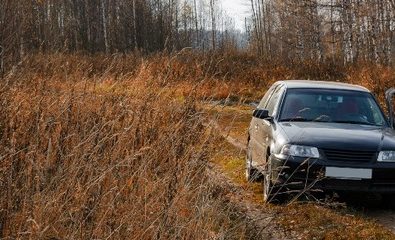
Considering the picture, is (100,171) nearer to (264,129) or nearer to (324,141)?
(324,141)

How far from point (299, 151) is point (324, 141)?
0.34 metres

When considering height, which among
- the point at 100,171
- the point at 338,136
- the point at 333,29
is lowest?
the point at 338,136

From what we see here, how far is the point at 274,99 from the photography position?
8328 millimetres

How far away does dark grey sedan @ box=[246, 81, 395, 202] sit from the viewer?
653cm

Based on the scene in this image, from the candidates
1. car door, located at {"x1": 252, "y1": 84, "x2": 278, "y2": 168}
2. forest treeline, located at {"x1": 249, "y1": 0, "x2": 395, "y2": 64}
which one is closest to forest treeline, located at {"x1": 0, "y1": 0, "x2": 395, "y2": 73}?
forest treeline, located at {"x1": 249, "y1": 0, "x2": 395, "y2": 64}

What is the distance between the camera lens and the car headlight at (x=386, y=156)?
6.60 m

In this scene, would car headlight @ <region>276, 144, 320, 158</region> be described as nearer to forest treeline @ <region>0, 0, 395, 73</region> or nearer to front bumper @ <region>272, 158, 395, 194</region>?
front bumper @ <region>272, 158, 395, 194</region>

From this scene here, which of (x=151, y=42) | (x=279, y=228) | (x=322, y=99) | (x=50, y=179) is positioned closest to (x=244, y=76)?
(x=322, y=99)

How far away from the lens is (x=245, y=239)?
4.82 meters

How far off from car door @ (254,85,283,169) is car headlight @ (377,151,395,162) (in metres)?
1.46

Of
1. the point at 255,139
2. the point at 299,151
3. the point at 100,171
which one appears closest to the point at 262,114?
the point at 255,139

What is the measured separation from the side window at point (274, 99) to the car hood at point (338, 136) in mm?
767

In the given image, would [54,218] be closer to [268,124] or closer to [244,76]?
[268,124]

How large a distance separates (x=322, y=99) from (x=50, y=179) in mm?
4761
